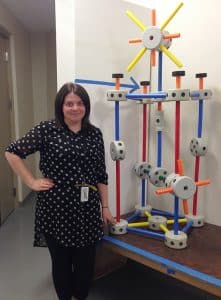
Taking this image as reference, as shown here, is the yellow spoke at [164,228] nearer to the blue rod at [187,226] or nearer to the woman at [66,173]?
the blue rod at [187,226]

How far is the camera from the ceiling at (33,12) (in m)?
3.21

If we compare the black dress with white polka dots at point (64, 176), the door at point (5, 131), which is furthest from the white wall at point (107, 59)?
the door at point (5, 131)

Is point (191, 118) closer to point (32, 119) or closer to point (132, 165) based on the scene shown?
point (132, 165)

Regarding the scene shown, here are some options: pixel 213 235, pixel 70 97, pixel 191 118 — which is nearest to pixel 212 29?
pixel 191 118

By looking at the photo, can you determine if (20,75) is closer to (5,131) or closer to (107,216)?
(5,131)

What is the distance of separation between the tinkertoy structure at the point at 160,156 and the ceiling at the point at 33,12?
1759mm

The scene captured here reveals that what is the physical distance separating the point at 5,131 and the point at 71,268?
2086 mm

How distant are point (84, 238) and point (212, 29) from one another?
5.11 ft

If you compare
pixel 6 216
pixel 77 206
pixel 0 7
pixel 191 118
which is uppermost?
pixel 0 7

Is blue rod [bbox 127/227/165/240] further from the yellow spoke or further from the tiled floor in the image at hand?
the tiled floor

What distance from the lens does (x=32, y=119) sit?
4.51 metres

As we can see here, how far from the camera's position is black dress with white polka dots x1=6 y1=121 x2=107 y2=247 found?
5.15ft

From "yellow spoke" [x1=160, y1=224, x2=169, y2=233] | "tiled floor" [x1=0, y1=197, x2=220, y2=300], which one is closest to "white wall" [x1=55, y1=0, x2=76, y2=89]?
"yellow spoke" [x1=160, y1=224, x2=169, y2=233]

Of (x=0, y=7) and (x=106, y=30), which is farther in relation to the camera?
(x=0, y=7)
